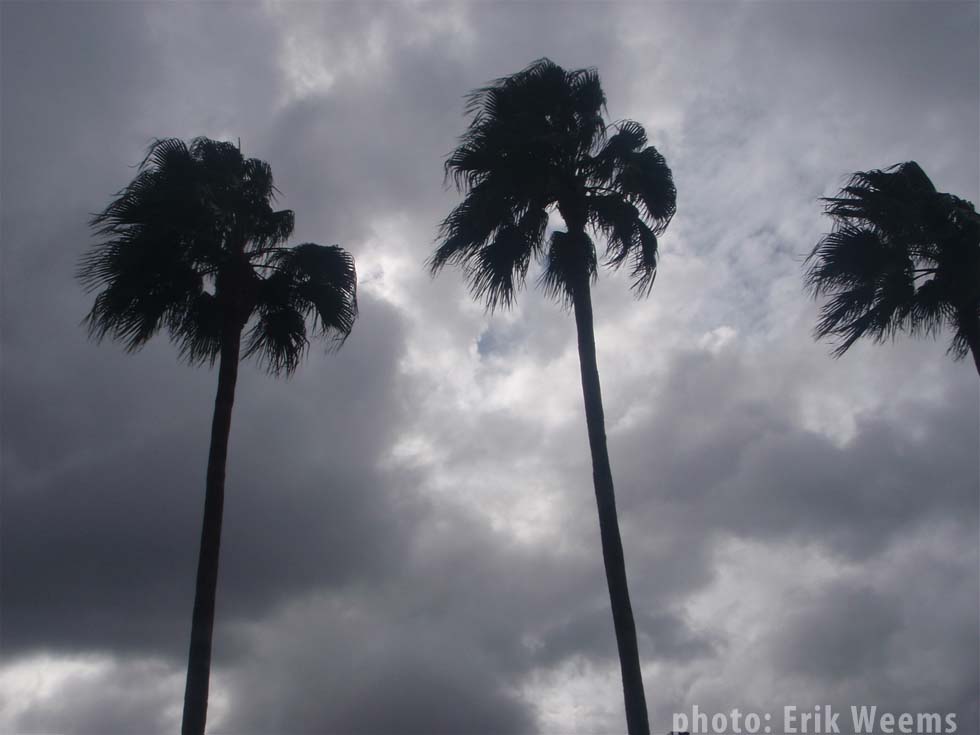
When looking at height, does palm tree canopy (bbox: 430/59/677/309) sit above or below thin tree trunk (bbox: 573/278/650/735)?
above

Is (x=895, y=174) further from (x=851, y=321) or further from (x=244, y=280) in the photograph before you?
(x=244, y=280)

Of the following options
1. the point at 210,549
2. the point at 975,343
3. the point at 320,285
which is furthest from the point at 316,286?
the point at 975,343

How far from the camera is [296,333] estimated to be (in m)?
18.3

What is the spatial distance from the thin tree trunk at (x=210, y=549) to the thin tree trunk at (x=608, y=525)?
6352 millimetres

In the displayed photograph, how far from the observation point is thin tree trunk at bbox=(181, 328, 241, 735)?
13.1m

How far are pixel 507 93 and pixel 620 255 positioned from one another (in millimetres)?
4246

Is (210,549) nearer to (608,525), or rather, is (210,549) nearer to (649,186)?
(608,525)

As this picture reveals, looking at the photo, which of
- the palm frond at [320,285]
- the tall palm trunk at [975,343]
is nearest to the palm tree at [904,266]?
the tall palm trunk at [975,343]

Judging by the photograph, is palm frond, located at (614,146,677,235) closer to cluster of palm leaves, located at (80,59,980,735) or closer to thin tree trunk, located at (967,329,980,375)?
cluster of palm leaves, located at (80,59,980,735)

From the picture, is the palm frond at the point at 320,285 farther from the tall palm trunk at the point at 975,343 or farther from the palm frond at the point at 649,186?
the tall palm trunk at the point at 975,343

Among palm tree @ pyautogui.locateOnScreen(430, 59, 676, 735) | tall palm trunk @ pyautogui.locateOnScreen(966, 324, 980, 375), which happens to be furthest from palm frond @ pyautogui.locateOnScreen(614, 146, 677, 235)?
tall palm trunk @ pyautogui.locateOnScreen(966, 324, 980, 375)

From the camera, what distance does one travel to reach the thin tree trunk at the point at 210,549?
42.9 feet

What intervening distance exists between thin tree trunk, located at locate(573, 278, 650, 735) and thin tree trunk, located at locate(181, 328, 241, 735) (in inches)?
250

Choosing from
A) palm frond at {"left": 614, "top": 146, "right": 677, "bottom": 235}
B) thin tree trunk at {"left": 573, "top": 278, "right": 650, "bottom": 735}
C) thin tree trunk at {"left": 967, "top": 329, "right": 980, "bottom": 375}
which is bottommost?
thin tree trunk at {"left": 573, "top": 278, "right": 650, "bottom": 735}
